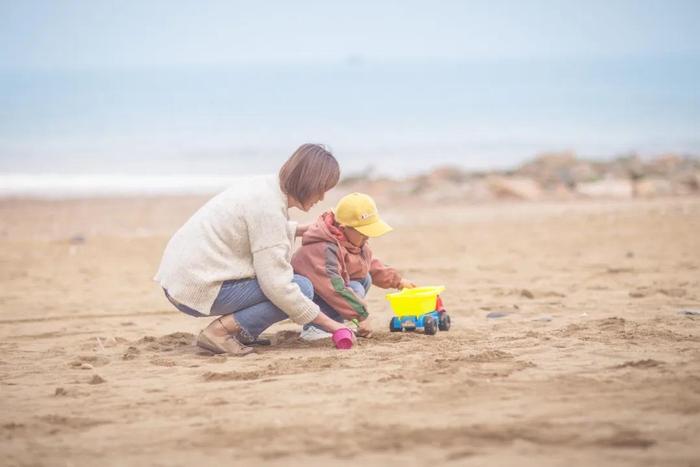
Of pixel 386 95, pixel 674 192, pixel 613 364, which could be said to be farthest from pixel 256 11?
pixel 613 364

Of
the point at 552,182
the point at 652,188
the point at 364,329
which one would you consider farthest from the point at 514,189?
the point at 364,329

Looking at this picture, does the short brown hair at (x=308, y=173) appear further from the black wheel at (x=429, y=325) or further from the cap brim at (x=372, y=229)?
the black wheel at (x=429, y=325)

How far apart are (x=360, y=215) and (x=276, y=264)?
559 millimetres

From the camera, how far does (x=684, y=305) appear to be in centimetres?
594

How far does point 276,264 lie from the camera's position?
4746 millimetres

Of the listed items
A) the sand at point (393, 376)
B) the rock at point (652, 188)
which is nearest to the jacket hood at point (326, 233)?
the sand at point (393, 376)

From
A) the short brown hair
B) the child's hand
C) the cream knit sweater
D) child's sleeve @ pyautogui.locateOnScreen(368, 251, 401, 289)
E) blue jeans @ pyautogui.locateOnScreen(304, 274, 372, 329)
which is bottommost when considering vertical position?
the child's hand

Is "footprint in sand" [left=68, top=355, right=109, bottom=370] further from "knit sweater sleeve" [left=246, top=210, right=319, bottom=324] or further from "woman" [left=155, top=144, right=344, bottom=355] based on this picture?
"knit sweater sleeve" [left=246, top=210, right=319, bottom=324]

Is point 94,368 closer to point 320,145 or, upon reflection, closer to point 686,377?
point 320,145

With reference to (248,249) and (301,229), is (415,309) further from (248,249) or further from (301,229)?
(248,249)

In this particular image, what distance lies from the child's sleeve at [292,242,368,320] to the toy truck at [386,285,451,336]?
26 centimetres

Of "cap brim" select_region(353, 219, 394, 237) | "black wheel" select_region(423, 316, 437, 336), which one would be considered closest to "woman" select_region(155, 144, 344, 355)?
"cap brim" select_region(353, 219, 394, 237)

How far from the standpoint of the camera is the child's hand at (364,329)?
5.18 meters

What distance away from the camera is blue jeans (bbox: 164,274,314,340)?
4852mm
